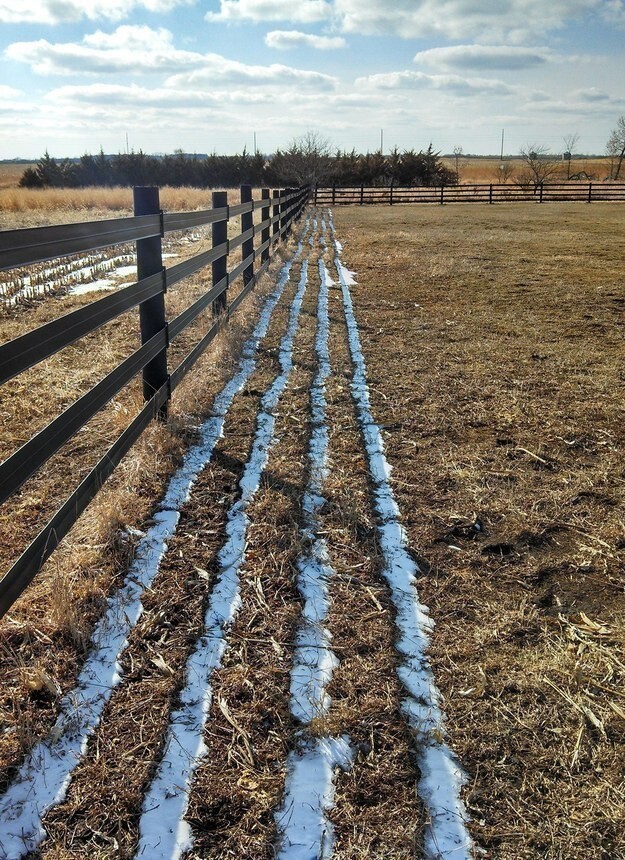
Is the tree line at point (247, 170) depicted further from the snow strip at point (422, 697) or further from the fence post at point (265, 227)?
the snow strip at point (422, 697)

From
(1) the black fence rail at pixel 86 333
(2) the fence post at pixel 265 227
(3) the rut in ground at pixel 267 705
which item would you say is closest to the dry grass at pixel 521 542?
(3) the rut in ground at pixel 267 705

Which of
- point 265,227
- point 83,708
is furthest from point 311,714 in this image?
point 265,227

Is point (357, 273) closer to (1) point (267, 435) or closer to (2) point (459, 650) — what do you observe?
(1) point (267, 435)

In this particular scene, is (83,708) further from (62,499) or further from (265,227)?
(265,227)

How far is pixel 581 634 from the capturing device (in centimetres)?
268

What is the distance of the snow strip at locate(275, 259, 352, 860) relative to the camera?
1.82 metres

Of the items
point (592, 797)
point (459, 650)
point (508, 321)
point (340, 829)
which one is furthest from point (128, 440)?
point (508, 321)

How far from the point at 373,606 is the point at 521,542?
0.99 meters

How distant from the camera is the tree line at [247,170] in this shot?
5372cm

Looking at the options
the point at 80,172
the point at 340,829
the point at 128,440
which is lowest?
the point at 340,829

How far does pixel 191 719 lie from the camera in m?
2.18

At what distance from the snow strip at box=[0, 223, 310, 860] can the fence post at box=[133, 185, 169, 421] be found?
97cm

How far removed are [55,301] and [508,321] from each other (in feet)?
20.8

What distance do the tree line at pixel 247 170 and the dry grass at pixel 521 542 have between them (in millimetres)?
46687
